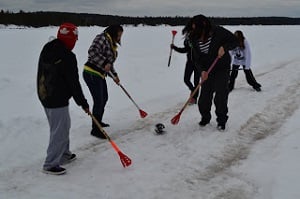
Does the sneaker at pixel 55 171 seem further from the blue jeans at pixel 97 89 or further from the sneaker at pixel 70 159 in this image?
the blue jeans at pixel 97 89

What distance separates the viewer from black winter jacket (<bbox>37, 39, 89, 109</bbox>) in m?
4.43

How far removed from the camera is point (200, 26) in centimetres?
602

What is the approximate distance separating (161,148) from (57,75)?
1.95 metres

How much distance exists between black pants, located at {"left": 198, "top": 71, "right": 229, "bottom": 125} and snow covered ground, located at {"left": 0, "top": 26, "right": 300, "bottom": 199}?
253 millimetres

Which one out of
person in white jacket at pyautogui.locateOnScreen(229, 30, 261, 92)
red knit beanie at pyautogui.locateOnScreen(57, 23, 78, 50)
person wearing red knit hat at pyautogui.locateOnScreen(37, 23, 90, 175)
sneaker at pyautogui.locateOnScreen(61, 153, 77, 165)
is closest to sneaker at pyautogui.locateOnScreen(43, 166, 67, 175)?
person wearing red knit hat at pyautogui.locateOnScreen(37, 23, 90, 175)

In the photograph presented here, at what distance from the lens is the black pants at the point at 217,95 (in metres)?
6.36

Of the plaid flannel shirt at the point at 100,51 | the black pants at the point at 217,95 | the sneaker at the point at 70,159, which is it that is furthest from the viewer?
the black pants at the point at 217,95

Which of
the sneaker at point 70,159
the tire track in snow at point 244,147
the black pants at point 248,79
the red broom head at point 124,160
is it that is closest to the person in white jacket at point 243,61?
the black pants at point 248,79

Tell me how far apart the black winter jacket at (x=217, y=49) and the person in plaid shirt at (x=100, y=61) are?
4.27ft

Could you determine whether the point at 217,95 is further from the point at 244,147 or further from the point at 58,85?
the point at 58,85

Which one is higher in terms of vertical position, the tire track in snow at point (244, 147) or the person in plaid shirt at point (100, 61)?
the person in plaid shirt at point (100, 61)

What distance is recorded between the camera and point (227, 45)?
6.16m

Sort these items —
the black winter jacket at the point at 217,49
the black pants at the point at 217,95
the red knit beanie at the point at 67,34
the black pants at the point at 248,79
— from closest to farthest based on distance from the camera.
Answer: the red knit beanie at the point at 67,34 < the black winter jacket at the point at 217,49 < the black pants at the point at 217,95 < the black pants at the point at 248,79

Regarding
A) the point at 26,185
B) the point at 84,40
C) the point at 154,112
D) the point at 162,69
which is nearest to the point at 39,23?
the point at 84,40
